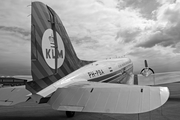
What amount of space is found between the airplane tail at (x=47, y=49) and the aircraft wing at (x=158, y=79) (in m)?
10.8

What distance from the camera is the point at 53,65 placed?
7578 mm

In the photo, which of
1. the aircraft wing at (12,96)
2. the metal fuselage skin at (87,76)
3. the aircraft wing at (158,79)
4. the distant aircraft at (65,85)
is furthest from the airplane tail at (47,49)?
the aircraft wing at (158,79)

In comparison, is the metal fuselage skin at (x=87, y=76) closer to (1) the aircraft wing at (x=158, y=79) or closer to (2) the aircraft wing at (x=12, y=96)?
(2) the aircraft wing at (x=12, y=96)

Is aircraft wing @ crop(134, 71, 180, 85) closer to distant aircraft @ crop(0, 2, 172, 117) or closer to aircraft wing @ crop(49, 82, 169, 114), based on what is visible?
distant aircraft @ crop(0, 2, 172, 117)

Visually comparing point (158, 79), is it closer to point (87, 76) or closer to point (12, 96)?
point (87, 76)

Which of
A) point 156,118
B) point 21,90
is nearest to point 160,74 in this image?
point 156,118

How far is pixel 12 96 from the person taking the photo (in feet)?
25.4

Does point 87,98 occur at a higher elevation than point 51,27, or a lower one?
lower

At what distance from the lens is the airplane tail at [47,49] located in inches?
270

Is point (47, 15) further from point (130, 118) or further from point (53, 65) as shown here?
point (130, 118)

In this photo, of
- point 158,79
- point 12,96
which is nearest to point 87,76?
point 12,96

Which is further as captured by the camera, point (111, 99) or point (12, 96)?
point (12, 96)

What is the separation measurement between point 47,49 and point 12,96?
8.69 feet

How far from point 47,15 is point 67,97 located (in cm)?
396
